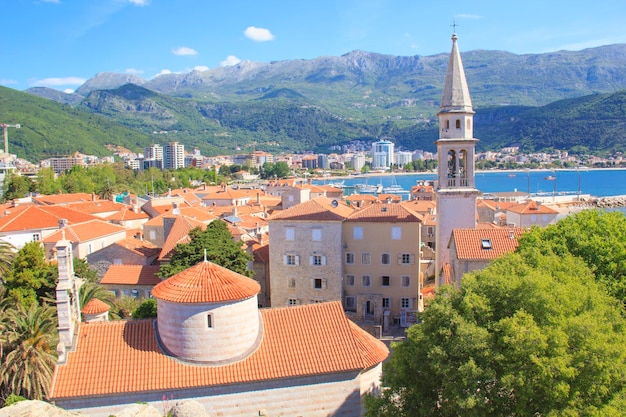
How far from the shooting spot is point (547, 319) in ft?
46.2

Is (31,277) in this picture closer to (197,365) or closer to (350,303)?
(197,365)

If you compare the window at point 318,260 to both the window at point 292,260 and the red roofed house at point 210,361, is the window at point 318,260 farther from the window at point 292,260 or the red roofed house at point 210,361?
the red roofed house at point 210,361

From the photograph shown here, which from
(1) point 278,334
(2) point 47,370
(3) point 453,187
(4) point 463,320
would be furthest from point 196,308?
(3) point 453,187

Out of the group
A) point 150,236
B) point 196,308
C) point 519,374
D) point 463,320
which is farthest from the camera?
point 150,236

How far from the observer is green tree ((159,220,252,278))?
110 ft

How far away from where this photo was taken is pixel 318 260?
35.0m

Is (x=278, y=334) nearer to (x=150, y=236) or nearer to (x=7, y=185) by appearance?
(x=150, y=236)

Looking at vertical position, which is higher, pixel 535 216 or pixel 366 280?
pixel 535 216

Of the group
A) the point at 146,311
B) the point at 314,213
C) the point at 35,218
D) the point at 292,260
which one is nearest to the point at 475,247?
the point at 314,213

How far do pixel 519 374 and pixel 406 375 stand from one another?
3202mm

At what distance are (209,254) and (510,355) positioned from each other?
22809 mm

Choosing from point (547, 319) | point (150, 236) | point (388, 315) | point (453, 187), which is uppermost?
point (453, 187)

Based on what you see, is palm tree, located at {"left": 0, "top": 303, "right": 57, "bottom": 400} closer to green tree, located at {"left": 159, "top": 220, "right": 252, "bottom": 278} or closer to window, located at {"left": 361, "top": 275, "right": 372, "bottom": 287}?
green tree, located at {"left": 159, "top": 220, "right": 252, "bottom": 278}

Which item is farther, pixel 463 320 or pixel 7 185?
pixel 7 185
